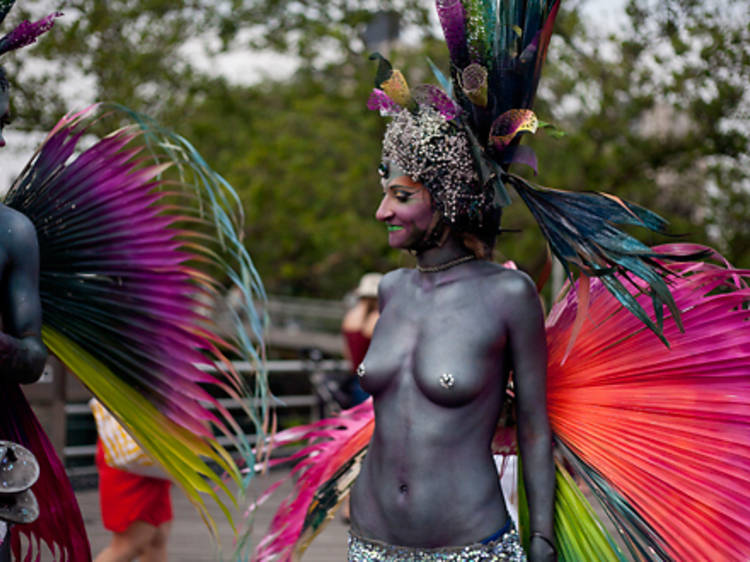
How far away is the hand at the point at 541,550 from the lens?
2.54 meters

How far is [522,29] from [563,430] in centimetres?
108

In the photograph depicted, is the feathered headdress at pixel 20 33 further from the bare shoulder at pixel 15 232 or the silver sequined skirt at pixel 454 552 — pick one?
the silver sequined skirt at pixel 454 552

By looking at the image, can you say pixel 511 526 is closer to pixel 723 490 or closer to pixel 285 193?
pixel 723 490

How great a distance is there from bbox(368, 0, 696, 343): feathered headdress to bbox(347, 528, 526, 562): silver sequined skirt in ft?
2.19

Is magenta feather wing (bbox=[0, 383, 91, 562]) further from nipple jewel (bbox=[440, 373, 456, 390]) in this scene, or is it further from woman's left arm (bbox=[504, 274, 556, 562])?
woman's left arm (bbox=[504, 274, 556, 562])

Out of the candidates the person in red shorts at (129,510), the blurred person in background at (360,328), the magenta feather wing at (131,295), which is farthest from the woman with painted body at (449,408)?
the blurred person in background at (360,328)

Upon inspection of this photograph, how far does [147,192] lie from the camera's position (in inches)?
140

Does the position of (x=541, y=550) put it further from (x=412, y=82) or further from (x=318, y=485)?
(x=412, y=82)

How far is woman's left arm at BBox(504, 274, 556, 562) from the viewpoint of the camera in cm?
261

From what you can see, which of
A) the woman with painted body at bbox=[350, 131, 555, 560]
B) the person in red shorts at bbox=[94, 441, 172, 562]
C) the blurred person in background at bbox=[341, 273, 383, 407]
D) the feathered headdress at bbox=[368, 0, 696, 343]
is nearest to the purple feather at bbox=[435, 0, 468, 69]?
the feathered headdress at bbox=[368, 0, 696, 343]

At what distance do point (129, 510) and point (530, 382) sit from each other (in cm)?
246

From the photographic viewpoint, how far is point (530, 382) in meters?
2.63

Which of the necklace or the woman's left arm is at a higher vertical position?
the necklace

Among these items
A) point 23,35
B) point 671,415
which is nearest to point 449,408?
point 671,415
